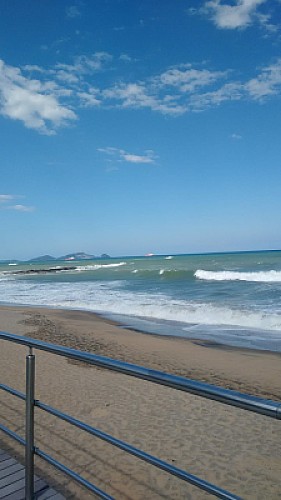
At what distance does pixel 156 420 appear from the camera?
4.81 metres

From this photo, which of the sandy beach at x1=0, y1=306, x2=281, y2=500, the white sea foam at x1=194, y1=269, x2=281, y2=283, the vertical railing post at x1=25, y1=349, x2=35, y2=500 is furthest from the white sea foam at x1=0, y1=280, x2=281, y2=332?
the white sea foam at x1=194, y1=269, x2=281, y2=283

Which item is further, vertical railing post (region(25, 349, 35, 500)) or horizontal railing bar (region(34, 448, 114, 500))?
vertical railing post (region(25, 349, 35, 500))

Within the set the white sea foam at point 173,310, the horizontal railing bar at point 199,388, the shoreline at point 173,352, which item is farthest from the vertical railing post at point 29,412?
the white sea foam at point 173,310

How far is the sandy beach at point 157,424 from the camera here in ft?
11.4

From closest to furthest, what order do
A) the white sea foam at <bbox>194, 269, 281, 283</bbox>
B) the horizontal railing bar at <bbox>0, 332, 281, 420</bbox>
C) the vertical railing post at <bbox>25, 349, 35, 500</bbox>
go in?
1. the horizontal railing bar at <bbox>0, 332, 281, 420</bbox>
2. the vertical railing post at <bbox>25, 349, 35, 500</bbox>
3. the white sea foam at <bbox>194, 269, 281, 283</bbox>

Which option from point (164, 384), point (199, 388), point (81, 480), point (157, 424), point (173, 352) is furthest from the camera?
point (173, 352)

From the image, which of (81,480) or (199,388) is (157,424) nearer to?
(81,480)

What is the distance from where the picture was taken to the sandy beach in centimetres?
349

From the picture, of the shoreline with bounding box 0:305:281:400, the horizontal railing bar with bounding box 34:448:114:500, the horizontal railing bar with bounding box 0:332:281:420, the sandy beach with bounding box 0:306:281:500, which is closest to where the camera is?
the horizontal railing bar with bounding box 0:332:281:420

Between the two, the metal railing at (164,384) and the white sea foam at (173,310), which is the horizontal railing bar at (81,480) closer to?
the metal railing at (164,384)

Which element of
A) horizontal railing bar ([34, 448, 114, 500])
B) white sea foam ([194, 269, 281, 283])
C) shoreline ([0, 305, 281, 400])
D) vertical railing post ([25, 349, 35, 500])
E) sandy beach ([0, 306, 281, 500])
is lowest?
shoreline ([0, 305, 281, 400])

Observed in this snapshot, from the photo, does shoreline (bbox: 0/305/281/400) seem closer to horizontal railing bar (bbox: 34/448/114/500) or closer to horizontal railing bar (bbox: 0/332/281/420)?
horizontal railing bar (bbox: 34/448/114/500)

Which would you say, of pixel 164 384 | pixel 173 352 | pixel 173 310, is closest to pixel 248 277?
pixel 173 310

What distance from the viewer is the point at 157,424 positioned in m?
4.71
